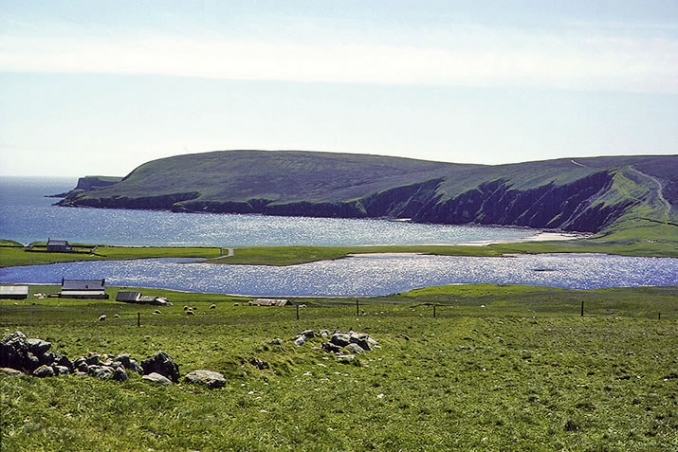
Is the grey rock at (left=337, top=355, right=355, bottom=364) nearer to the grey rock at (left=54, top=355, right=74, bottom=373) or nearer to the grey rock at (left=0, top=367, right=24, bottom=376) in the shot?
the grey rock at (left=54, top=355, right=74, bottom=373)

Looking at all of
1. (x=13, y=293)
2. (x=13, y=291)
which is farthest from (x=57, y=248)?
(x=13, y=293)

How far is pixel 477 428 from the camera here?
74.3 feet

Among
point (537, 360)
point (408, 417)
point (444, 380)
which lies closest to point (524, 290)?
point (537, 360)

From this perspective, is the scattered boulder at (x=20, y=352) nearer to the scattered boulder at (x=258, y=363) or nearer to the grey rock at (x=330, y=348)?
the scattered boulder at (x=258, y=363)

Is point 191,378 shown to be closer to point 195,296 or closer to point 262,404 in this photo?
point 262,404

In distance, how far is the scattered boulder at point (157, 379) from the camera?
80.2 feet

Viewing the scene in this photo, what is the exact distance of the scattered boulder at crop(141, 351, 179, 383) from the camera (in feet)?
84.1

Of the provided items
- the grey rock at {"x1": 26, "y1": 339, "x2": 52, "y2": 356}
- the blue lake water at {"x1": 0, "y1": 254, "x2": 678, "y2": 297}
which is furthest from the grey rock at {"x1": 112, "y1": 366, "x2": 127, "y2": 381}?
the blue lake water at {"x1": 0, "y1": 254, "x2": 678, "y2": 297}

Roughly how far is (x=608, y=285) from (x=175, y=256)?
104016mm

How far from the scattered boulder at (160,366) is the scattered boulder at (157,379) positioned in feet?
1.62

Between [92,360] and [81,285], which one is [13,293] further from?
[92,360]

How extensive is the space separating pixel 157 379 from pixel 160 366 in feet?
3.63

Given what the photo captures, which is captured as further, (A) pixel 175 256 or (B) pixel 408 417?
(A) pixel 175 256

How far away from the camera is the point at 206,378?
2611 centimetres
